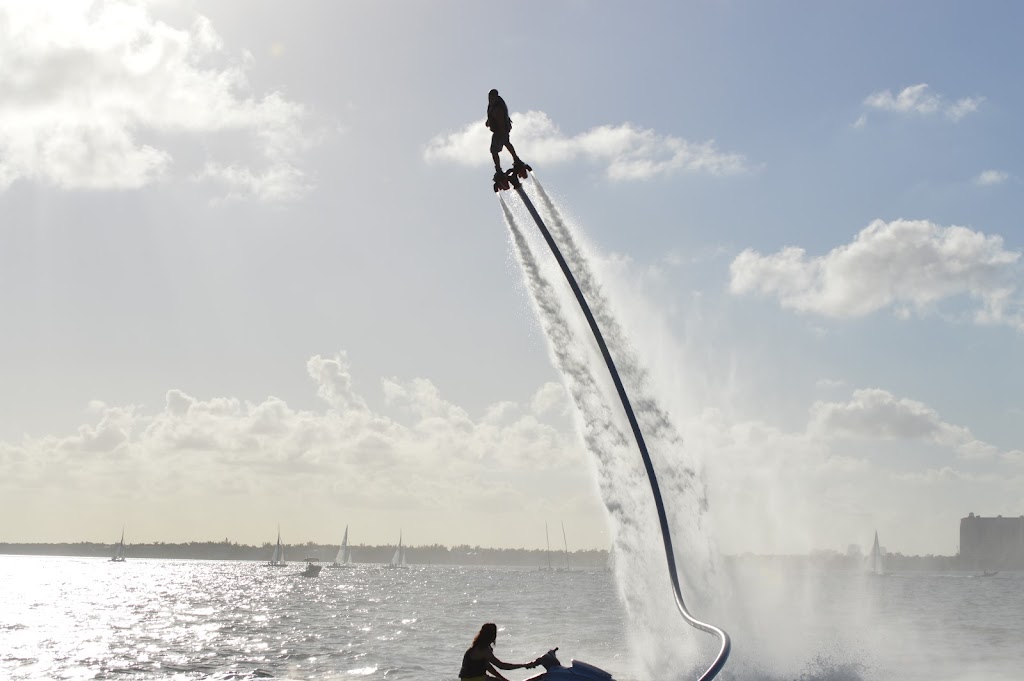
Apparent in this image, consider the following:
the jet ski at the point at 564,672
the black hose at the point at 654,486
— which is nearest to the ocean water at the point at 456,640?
the black hose at the point at 654,486

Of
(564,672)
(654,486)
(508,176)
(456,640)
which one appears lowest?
(456,640)

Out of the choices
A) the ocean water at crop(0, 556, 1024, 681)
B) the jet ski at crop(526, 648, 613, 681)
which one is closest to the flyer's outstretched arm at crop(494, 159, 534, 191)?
the jet ski at crop(526, 648, 613, 681)

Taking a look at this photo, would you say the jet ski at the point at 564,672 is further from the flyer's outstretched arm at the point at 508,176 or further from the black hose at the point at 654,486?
the flyer's outstretched arm at the point at 508,176

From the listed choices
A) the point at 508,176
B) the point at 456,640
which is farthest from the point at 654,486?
the point at 456,640

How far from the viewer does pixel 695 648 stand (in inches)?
1423

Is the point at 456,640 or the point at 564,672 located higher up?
the point at 564,672

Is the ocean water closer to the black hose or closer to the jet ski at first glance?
the black hose

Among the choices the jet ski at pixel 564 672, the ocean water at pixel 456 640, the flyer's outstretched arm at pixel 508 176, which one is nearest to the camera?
the jet ski at pixel 564 672

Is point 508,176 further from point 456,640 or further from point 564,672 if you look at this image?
point 456,640

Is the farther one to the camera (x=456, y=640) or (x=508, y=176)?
(x=456, y=640)

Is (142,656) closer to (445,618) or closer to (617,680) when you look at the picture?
(617,680)

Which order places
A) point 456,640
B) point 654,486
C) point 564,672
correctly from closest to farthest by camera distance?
point 564,672 → point 654,486 → point 456,640

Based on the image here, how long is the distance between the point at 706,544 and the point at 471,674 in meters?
21.3

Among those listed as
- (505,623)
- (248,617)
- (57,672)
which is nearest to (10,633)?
(248,617)
